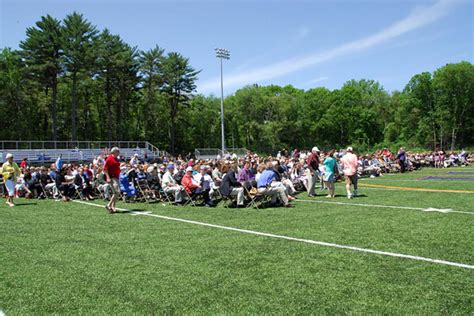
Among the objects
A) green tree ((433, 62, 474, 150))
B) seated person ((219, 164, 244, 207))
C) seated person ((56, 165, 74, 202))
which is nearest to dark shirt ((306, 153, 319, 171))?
seated person ((219, 164, 244, 207))

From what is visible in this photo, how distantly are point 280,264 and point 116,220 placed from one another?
5193 millimetres

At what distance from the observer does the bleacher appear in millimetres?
30797

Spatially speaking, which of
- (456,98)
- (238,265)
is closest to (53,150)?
(238,265)

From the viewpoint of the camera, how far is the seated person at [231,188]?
36.9 ft

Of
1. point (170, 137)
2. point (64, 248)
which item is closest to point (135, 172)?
point (64, 248)

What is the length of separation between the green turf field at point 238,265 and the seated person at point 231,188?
1799mm

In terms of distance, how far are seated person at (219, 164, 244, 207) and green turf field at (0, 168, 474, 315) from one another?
1.80 metres

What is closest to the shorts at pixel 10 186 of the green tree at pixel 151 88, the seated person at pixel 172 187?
the seated person at pixel 172 187

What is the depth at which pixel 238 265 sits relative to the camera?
5.41m

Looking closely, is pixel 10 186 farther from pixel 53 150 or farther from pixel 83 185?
pixel 53 150

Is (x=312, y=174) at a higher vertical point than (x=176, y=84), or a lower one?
lower

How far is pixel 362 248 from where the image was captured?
20.1 ft

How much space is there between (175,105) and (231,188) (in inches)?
1738

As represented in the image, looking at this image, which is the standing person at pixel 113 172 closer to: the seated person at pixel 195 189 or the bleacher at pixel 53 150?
the seated person at pixel 195 189
